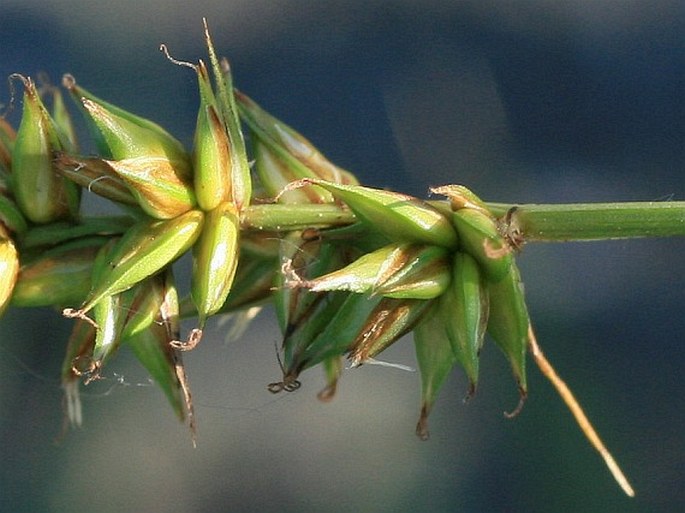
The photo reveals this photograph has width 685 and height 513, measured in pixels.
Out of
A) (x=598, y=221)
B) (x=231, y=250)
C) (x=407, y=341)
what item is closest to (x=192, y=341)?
(x=231, y=250)

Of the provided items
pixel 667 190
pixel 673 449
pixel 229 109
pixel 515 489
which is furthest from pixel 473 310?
pixel 667 190

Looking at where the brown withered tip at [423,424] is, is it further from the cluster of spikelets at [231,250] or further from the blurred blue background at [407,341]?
the blurred blue background at [407,341]

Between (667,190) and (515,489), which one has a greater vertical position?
(667,190)

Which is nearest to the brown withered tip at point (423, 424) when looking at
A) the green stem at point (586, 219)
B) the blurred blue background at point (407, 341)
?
the green stem at point (586, 219)

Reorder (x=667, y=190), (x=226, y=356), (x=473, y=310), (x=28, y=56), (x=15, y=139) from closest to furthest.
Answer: (x=473, y=310) → (x=15, y=139) → (x=226, y=356) → (x=28, y=56) → (x=667, y=190)

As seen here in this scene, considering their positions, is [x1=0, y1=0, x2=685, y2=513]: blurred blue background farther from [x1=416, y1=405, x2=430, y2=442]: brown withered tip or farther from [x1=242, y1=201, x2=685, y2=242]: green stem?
[x1=242, y1=201, x2=685, y2=242]: green stem

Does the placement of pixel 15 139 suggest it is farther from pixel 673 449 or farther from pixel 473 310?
pixel 673 449

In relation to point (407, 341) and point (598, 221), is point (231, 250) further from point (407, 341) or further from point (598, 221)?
point (407, 341)
